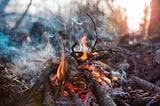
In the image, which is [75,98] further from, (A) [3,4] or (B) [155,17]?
(B) [155,17]

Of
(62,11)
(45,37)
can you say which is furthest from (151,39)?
(45,37)

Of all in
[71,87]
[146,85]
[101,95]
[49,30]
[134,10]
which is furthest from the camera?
[134,10]

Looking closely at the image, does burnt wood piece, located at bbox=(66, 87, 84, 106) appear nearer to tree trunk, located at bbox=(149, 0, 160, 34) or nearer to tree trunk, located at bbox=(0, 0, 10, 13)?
tree trunk, located at bbox=(0, 0, 10, 13)

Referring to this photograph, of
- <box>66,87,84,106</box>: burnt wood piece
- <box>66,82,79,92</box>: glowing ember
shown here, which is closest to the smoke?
<box>66,82,79,92</box>: glowing ember

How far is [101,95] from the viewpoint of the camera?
10.5 ft

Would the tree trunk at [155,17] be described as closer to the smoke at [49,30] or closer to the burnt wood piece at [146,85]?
the smoke at [49,30]

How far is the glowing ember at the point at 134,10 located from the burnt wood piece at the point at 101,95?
7.35 m

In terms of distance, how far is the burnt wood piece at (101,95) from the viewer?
10.1 ft

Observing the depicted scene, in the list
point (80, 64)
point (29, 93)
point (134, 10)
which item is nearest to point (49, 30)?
point (80, 64)

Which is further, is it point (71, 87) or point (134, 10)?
point (134, 10)

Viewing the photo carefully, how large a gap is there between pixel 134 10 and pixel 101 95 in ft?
26.7

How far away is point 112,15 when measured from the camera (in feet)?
33.9

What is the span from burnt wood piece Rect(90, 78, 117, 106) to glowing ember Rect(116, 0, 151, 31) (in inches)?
289

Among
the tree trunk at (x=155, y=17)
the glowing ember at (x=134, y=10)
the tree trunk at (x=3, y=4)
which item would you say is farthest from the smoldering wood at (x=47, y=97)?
the tree trunk at (x=155, y=17)
